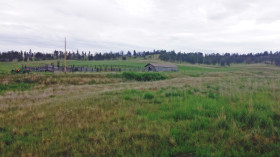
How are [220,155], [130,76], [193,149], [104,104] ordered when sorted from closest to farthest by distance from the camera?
[220,155], [193,149], [104,104], [130,76]

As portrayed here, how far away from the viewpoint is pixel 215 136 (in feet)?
13.1

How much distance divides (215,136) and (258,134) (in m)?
1.05

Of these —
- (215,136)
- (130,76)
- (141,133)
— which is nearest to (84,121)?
(141,133)

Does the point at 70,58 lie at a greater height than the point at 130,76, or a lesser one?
greater

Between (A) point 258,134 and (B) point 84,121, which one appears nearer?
(A) point 258,134

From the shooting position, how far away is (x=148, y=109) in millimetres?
6668

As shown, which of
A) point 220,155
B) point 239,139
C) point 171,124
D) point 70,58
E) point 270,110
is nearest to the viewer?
point 220,155

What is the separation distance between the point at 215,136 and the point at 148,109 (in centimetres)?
306

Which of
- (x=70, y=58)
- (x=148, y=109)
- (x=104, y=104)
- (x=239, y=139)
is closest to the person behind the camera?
(x=239, y=139)

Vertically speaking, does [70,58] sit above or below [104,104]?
above

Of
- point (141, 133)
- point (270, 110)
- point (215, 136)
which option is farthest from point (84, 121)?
point (270, 110)

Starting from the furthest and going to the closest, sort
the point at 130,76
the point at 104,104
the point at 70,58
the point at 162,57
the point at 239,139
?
the point at 162,57 → the point at 70,58 → the point at 130,76 → the point at 104,104 → the point at 239,139

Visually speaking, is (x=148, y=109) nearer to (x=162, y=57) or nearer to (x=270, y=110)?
(x=270, y=110)

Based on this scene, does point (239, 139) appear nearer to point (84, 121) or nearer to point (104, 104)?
point (84, 121)
